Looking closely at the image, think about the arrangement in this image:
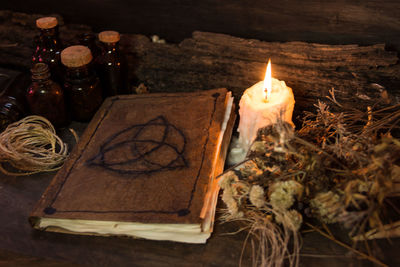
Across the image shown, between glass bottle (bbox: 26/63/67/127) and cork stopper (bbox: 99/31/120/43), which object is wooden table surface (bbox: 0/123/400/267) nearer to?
glass bottle (bbox: 26/63/67/127)

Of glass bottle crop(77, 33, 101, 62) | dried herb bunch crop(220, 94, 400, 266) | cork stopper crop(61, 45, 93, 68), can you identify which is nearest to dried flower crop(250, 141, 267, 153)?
dried herb bunch crop(220, 94, 400, 266)

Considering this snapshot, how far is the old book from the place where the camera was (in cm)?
89

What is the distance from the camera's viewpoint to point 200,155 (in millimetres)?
1002

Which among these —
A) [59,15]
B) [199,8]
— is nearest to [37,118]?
[59,15]

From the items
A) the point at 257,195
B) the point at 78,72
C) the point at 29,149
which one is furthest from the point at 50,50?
the point at 257,195

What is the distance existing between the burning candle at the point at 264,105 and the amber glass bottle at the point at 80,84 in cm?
49

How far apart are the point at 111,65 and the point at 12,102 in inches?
13.1

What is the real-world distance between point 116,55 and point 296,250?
0.82 metres

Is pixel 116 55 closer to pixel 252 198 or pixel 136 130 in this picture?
pixel 136 130

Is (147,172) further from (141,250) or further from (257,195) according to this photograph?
(257,195)

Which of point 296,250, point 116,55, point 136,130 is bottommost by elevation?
point 296,250

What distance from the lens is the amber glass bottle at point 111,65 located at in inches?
46.7

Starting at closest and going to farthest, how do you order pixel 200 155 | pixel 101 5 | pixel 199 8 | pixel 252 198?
pixel 252 198
pixel 200 155
pixel 199 8
pixel 101 5

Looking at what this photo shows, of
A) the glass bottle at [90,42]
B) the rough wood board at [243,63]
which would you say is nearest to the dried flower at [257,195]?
the rough wood board at [243,63]
